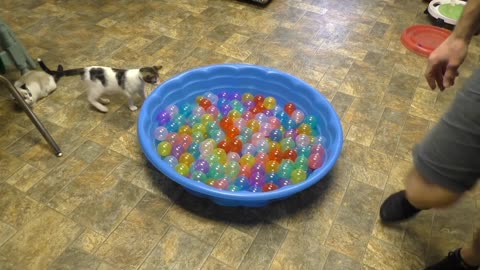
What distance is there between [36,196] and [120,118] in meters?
0.51

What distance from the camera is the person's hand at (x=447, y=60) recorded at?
991mm

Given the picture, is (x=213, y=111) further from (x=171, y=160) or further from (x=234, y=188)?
(x=234, y=188)

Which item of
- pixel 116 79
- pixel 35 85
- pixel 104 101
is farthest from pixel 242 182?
pixel 35 85

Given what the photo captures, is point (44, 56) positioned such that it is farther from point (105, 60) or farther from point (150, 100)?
point (150, 100)

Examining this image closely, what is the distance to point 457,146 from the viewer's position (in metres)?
0.73

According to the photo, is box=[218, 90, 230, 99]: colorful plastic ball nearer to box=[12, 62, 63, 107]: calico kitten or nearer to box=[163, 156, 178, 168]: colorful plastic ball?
box=[163, 156, 178, 168]: colorful plastic ball

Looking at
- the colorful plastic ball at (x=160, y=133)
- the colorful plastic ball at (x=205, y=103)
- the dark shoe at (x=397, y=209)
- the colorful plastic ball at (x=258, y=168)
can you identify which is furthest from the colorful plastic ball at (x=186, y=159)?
the dark shoe at (x=397, y=209)

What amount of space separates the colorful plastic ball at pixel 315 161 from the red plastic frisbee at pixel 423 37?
121 centimetres

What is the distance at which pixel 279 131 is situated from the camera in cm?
169

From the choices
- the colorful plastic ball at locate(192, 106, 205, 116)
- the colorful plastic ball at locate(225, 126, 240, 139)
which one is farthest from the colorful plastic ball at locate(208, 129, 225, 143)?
the colorful plastic ball at locate(192, 106, 205, 116)

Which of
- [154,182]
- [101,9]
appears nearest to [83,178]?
[154,182]

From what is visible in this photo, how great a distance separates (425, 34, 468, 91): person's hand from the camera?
99 centimetres

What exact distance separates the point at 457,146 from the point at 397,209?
2.12ft

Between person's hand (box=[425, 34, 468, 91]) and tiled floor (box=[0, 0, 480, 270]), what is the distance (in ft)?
1.92
